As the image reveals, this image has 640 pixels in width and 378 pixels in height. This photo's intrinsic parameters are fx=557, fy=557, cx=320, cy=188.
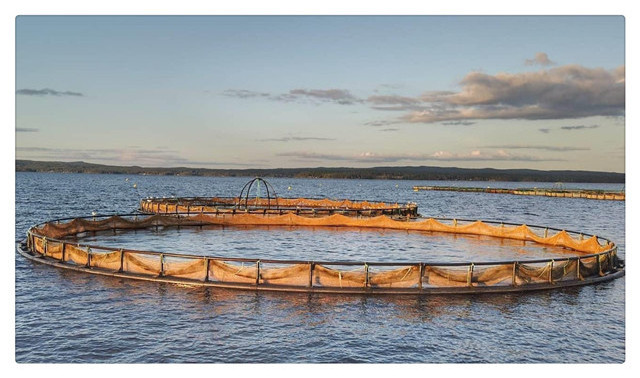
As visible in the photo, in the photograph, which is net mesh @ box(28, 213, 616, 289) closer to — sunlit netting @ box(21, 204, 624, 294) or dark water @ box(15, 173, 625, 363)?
sunlit netting @ box(21, 204, 624, 294)

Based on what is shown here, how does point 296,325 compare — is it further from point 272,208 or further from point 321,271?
point 272,208

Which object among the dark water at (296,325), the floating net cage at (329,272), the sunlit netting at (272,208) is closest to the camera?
the dark water at (296,325)

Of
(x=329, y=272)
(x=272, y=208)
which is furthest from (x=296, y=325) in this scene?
(x=272, y=208)

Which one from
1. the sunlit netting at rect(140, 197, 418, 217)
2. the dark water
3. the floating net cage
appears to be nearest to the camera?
the dark water

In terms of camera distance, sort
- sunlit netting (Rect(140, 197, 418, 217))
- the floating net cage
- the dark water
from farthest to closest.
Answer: sunlit netting (Rect(140, 197, 418, 217)) < the floating net cage < the dark water

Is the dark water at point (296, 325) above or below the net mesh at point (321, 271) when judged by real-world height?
below

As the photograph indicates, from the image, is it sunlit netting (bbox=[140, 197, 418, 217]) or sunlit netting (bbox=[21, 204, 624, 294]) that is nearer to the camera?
sunlit netting (bbox=[21, 204, 624, 294])

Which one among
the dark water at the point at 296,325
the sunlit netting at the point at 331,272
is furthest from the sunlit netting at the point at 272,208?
the dark water at the point at 296,325

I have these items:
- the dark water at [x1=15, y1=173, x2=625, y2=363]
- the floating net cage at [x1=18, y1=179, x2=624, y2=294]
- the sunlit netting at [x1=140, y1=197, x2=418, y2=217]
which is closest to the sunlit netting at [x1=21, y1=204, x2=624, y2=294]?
the floating net cage at [x1=18, y1=179, x2=624, y2=294]

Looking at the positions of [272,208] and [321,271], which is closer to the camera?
[321,271]

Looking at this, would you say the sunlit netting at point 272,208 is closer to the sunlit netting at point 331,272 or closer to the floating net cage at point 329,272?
the floating net cage at point 329,272

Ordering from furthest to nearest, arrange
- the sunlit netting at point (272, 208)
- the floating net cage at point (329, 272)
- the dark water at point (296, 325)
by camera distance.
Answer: the sunlit netting at point (272, 208), the floating net cage at point (329, 272), the dark water at point (296, 325)

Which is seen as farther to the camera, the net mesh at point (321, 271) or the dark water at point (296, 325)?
the net mesh at point (321, 271)

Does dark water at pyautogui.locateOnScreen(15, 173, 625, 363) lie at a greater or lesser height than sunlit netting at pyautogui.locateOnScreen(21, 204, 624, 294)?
lesser
